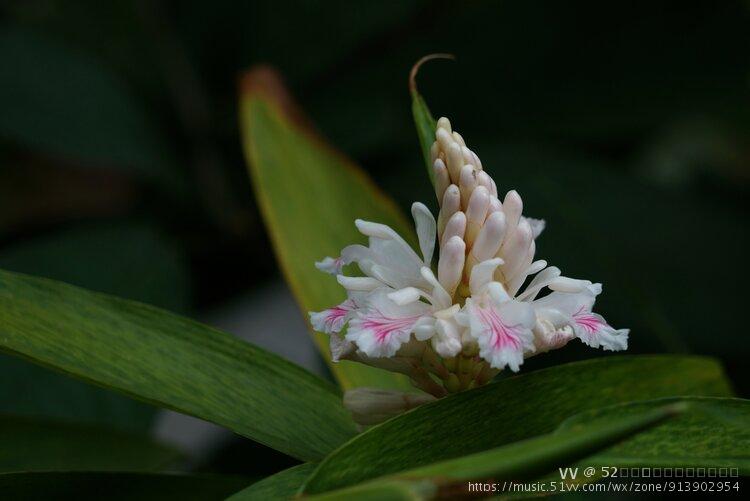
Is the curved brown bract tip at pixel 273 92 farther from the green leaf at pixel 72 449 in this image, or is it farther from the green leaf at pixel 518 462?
the green leaf at pixel 518 462

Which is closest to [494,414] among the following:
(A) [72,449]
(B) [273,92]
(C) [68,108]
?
(A) [72,449]

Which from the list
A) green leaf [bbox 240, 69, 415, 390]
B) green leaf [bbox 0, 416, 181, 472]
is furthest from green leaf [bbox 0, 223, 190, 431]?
green leaf [bbox 240, 69, 415, 390]

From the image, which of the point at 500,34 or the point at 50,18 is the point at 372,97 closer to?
the point at 500,34

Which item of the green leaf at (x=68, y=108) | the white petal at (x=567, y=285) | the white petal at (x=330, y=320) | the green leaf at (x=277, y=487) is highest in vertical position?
the green leaf at (x=68, y=108)

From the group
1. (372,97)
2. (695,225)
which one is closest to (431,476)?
(695,225)

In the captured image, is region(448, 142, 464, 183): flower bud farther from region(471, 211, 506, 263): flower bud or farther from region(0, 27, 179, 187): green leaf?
region(0, 27, 179, 187): green leaf

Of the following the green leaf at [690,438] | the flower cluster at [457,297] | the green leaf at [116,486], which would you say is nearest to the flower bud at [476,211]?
the flower cluster at [457,297]
